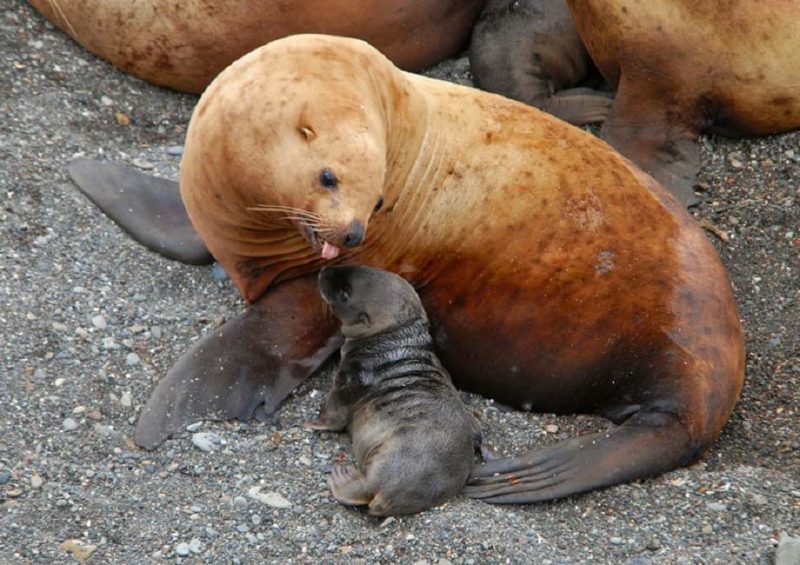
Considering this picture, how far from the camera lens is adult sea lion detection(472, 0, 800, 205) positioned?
679 cm

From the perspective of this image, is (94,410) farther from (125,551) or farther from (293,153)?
(293,153)

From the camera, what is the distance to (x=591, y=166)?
19.1 ft

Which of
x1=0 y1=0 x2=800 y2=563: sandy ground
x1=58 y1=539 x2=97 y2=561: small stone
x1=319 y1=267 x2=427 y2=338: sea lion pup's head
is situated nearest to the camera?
x1=58 y1=539 x2=97 y2=561: small stone

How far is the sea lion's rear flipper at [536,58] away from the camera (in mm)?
7250

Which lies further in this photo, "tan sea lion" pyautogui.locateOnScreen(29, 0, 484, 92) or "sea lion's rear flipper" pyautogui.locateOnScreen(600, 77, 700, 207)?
"tan sea lion" pyautogui.locateOnScreen(29, 0, 484, 92)

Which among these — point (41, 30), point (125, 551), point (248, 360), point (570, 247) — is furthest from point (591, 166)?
point (41, 30)

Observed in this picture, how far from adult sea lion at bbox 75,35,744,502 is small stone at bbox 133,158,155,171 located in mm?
992

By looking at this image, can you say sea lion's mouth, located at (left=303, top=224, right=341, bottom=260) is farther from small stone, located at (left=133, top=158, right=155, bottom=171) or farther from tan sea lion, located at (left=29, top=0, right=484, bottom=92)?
tan sea lion, located at (left=29, top=0, right=484, bottom=92)

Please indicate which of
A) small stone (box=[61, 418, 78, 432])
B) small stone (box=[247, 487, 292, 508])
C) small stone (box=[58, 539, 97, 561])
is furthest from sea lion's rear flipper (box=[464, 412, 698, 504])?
small stone (box=[61, 418, 78, 432])

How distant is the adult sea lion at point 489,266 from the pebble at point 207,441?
0.09 m

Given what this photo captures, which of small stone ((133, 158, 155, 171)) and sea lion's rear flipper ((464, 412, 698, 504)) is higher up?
small stone ((133, 158, 155, 171))

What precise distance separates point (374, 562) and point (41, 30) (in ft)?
12.0

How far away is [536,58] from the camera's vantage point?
289 inches

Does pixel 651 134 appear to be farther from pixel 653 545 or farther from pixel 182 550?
pixel 182 550
